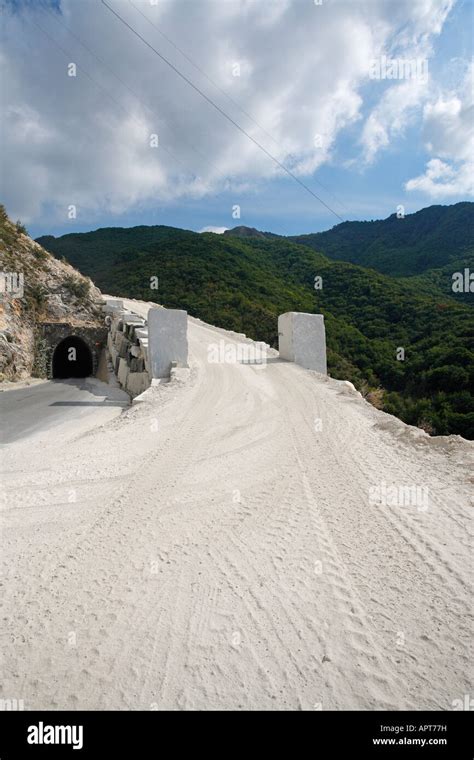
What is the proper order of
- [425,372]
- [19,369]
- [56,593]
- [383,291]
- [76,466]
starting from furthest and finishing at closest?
[383,291] → [425,372] → [19,369] → [76,466] → [56,593]

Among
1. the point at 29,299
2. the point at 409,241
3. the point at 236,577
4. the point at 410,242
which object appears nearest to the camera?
the point at 236,577

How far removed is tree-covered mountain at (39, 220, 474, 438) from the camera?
1714cm

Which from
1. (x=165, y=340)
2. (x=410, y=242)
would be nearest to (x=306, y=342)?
Answer: (x=165, y=340)

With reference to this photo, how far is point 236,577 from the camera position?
276 cm

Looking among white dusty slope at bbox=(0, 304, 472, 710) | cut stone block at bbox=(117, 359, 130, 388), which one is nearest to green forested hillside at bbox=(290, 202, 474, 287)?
cut stone block at bbox=(117, 359, 130, 388)

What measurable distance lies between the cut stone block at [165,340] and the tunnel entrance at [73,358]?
6753mm

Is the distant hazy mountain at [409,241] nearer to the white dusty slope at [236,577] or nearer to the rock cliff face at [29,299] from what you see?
the rock cliff face at [29,299]

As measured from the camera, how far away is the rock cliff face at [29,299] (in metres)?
12.4

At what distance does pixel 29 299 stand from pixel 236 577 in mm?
14330
